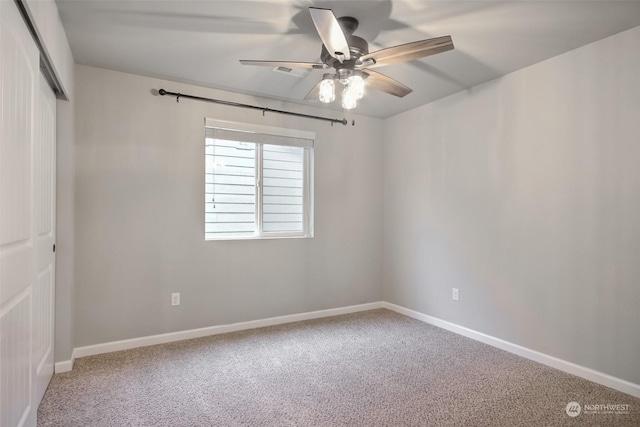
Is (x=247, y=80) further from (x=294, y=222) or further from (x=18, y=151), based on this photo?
(x=18, y=151)

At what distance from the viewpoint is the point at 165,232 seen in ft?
10.5

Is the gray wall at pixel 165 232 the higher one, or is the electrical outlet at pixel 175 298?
the gray wall at pixel 165 232

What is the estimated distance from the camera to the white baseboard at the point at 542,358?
235 centimetres

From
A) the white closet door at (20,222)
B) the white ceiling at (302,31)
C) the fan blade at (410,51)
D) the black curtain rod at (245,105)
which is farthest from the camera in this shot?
the black curtain rod at (245,105)

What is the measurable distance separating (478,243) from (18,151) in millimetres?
3304

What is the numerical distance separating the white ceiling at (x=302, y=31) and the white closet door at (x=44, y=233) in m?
0.61

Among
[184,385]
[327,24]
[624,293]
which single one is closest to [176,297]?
[184,385]

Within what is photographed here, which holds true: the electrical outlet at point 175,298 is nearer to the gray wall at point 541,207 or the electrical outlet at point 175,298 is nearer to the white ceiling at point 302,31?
the white ceiling at point 302,31

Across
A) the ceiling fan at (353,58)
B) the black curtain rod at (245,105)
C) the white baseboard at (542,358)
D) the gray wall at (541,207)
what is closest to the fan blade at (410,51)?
the ceiling fan at (353,58)

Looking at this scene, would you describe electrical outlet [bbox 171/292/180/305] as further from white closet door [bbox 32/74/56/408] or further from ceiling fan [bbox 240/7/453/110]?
ceiling fan [bbox 240/7/453/110]

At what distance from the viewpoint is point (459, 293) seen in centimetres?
346
